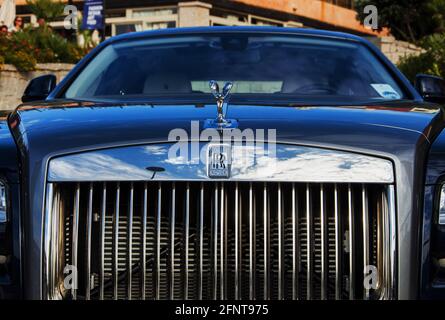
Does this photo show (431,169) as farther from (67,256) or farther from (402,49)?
(402,49)

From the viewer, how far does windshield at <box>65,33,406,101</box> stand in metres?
4.58

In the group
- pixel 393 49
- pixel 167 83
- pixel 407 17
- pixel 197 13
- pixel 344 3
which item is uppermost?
pixel 344 3

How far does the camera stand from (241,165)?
2811mm

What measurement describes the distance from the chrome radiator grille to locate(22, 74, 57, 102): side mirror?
1.92m

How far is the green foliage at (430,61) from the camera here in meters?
20.2

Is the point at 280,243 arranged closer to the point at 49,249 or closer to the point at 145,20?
the point at 49,249

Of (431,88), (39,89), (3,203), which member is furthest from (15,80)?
(3,203)

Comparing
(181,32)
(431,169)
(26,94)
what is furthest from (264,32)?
(431,169)

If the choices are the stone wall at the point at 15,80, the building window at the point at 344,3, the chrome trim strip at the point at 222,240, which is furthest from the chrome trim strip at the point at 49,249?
the building window at the point at 344,3

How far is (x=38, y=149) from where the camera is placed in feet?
9.61

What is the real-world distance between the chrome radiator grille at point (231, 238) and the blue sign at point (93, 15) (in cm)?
2318

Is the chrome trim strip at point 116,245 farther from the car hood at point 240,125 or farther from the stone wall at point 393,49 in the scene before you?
the stone wall at point 393,49

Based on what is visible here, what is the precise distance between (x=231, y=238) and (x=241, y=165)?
0.21 m

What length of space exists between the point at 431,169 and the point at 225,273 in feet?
2.27
